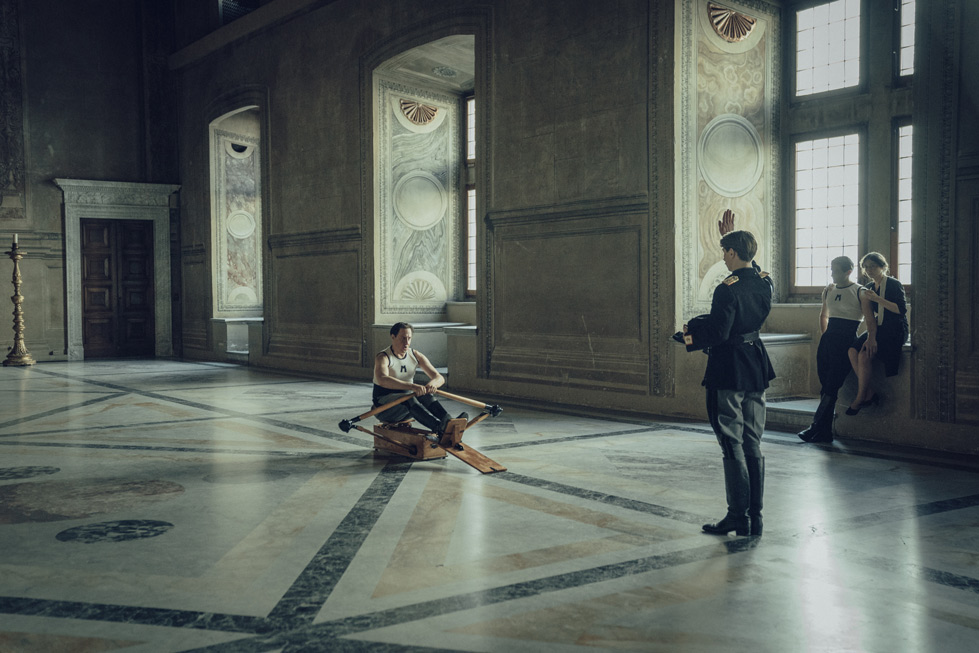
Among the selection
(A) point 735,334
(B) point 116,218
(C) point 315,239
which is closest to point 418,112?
(C) point 315,239

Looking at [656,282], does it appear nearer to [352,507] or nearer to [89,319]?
[352,507]

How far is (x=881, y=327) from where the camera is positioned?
7129mm

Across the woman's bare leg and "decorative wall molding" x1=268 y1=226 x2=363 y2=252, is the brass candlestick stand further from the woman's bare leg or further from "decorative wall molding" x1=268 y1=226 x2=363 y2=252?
the woman's bare leg

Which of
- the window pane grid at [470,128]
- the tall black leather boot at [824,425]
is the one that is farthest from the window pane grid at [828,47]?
the window pane grid at [470,128]

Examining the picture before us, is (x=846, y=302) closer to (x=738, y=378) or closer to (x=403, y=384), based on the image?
(x=738, y=378)

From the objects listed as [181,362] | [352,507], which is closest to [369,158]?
[181,362]

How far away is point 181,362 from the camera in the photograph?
1639 centimetres

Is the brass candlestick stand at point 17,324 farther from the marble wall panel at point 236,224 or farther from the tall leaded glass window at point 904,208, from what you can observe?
the tall leaded glass window at point 904,208

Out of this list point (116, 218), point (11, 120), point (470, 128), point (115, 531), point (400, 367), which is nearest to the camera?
point (115, 531)

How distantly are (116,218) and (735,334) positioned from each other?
1544cm

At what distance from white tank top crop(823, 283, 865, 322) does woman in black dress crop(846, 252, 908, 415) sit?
125 mm

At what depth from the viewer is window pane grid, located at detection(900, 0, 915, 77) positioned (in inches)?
343

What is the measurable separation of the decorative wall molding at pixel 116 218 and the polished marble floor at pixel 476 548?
10105 mm

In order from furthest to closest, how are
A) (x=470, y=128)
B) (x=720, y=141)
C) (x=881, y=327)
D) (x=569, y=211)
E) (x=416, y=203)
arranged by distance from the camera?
(x=470, y=128) → (x=416, y=203) → (x=569, y=211) → (x=720, y=141) → (x=881, y=327)
